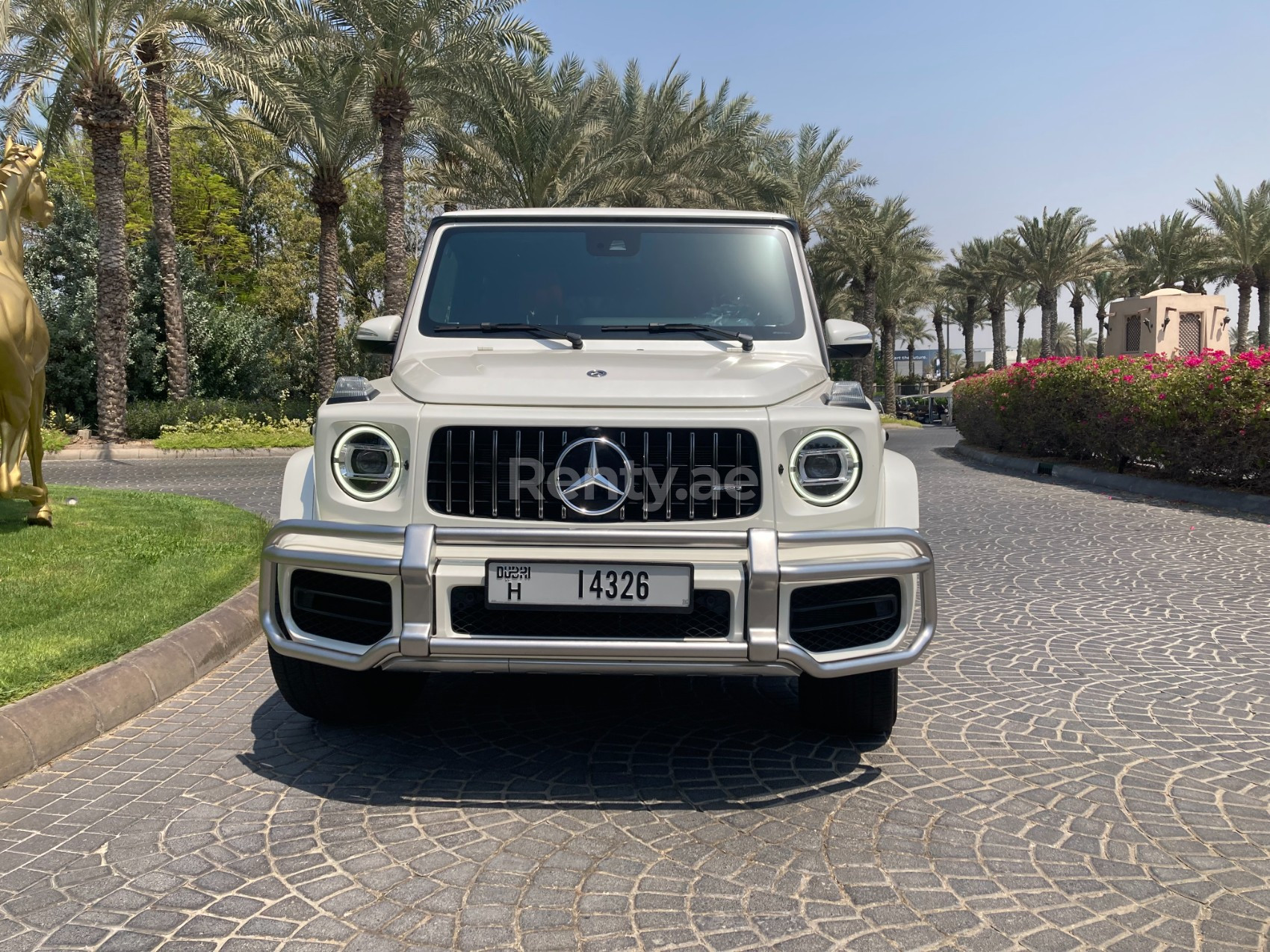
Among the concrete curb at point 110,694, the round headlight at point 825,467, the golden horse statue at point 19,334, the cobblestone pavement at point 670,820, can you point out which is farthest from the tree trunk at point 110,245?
the round headlight at point 825,467

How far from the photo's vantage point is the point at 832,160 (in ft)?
118

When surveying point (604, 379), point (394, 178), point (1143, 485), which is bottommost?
point (1143, 485)

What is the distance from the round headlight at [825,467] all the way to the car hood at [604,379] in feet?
0.70

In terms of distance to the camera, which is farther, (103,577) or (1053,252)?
(1053,252)

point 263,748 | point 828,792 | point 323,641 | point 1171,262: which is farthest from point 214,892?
point 1171,262

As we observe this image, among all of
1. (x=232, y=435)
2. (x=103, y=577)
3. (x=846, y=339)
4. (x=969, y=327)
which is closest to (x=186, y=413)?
(x=232, y=435)

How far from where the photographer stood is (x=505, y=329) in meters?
4.50

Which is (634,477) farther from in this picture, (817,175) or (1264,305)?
(1264,305)

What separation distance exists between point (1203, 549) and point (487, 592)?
24.3 ft

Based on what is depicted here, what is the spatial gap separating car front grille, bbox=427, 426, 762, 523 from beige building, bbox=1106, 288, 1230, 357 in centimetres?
3563

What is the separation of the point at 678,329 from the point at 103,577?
4112 mm

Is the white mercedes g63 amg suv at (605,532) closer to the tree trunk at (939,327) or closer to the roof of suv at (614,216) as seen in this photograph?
the roof of suv at (614,216)

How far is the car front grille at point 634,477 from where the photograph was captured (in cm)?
341

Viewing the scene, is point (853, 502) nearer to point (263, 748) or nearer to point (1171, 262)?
point (263, 748)
